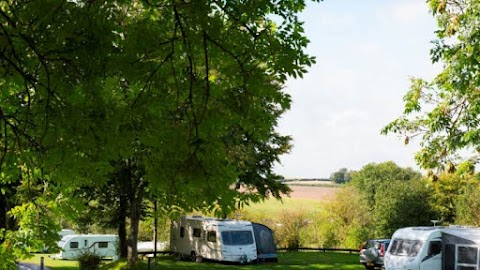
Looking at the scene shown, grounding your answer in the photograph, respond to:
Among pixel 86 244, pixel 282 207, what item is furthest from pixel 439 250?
pixel 282 207

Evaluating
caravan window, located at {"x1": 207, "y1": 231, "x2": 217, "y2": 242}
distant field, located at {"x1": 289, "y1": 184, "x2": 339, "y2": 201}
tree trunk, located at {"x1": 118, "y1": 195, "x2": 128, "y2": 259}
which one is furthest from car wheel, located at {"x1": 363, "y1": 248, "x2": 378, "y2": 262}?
distant field, located at {"x1": 289, "y1": 184, "x2": 339, "y2": 201}

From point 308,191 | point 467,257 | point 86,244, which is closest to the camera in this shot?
point 467,257

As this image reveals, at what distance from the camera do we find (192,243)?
97.2 ft

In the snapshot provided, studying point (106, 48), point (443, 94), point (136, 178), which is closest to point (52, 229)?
point (106, 48)

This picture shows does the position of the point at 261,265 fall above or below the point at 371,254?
below

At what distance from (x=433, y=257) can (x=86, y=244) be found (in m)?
24.3

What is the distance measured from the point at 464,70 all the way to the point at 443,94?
5.01 feet

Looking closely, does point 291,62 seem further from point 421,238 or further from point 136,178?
point 136,178

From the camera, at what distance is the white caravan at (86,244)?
37188 millimetres

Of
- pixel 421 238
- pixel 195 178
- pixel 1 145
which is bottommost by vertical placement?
pixel 421 238

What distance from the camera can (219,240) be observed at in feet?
91.5

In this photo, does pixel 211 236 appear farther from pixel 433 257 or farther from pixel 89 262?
pixel 433 257

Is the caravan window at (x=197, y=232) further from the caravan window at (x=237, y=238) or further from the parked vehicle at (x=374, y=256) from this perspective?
the parked vehicle at (x=374, y=256)

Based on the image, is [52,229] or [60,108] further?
[52,229]
